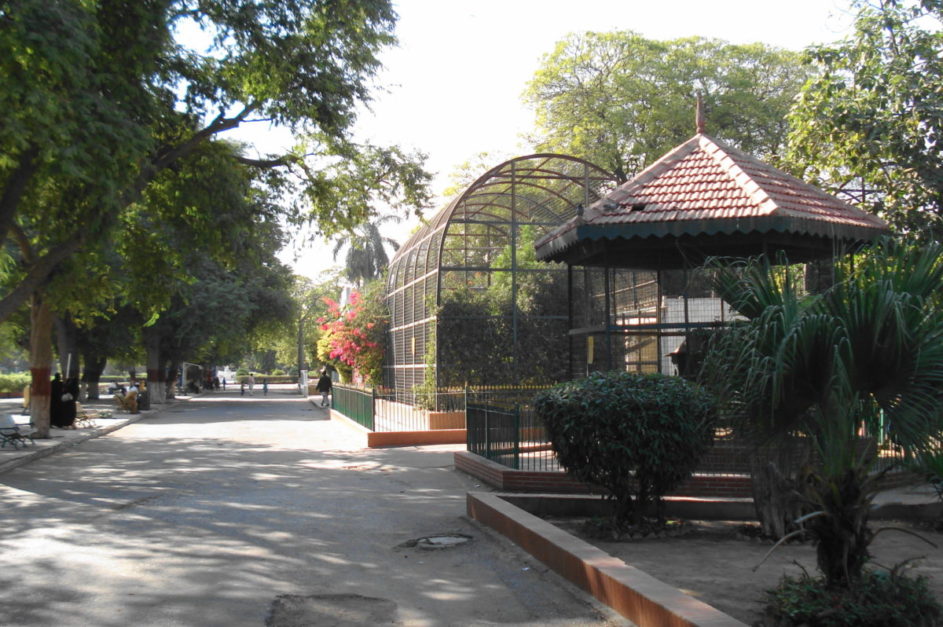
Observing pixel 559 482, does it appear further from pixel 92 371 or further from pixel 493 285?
pixel 92 371

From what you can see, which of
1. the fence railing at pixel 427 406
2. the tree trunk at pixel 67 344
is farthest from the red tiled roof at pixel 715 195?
the tree trunk at pixel 67 344

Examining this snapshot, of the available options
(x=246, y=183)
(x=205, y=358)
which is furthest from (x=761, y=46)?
(x=205, y=358)

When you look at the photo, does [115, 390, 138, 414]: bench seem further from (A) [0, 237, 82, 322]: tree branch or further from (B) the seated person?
(A) [0, 237, 82, 322]: tree branch

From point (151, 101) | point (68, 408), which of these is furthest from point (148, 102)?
point (68, 408)

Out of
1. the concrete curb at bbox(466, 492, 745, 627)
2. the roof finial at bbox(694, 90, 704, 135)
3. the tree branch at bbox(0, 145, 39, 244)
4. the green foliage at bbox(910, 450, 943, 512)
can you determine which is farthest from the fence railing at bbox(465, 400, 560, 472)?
the tree branch at bbox(0, 145, 39, 244)

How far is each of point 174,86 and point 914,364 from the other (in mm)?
15786

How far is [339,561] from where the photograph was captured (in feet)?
26.5

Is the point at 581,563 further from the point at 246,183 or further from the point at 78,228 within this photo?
the point at 246,183

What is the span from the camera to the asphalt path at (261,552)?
630cm

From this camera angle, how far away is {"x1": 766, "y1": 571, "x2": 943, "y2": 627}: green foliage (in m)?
4.95

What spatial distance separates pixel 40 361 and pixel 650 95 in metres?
25.8

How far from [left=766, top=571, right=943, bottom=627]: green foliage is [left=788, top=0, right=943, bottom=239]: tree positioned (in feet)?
38.5

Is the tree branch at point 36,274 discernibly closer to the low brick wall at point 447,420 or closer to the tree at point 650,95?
the low brick wall at point 447,420

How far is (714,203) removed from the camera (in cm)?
1163
